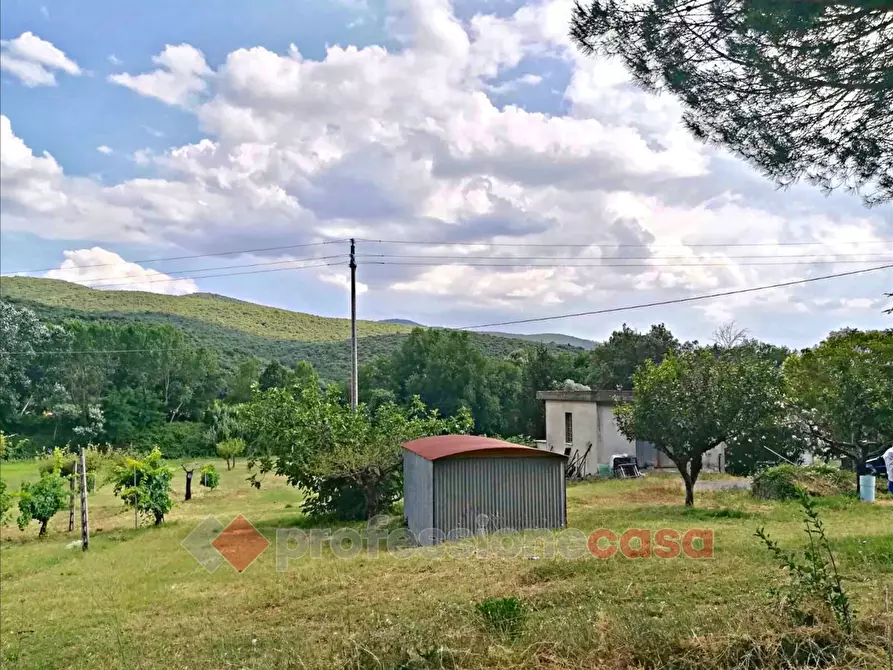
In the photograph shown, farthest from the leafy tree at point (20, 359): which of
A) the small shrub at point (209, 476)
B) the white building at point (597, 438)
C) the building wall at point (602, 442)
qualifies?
the building wall at point (602, 442)

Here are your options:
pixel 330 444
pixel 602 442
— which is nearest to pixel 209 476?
pixel 330 444

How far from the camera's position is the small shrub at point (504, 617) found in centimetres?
381

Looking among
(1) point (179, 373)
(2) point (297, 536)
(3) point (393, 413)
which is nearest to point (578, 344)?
(1) point (179, 373)

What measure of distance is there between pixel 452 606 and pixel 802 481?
34.4ft

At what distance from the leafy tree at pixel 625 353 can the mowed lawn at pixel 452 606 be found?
867 inches

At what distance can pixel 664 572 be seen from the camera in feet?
19.9

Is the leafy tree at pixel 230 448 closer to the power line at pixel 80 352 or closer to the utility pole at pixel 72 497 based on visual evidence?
the power line at pixel 80 352

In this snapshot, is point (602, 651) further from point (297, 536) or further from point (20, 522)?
point (20, 522)

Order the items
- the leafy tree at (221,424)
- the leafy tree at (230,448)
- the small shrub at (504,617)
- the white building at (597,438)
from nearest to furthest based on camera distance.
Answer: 1. the small shrub at (504,617)
2. the white building at (597,438)
3. the leafy tree at (230,448)
4. the leafy tree at (221,424)

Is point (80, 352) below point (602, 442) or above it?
above

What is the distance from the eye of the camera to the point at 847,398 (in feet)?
50.3

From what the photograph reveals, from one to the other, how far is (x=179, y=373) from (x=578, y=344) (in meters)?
27.2

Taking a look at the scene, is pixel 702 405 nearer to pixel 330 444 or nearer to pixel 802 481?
pixel 802 481

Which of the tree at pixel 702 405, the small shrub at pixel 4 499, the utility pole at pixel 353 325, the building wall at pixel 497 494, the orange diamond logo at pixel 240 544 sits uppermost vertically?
the utility pole at pixel 353 325
